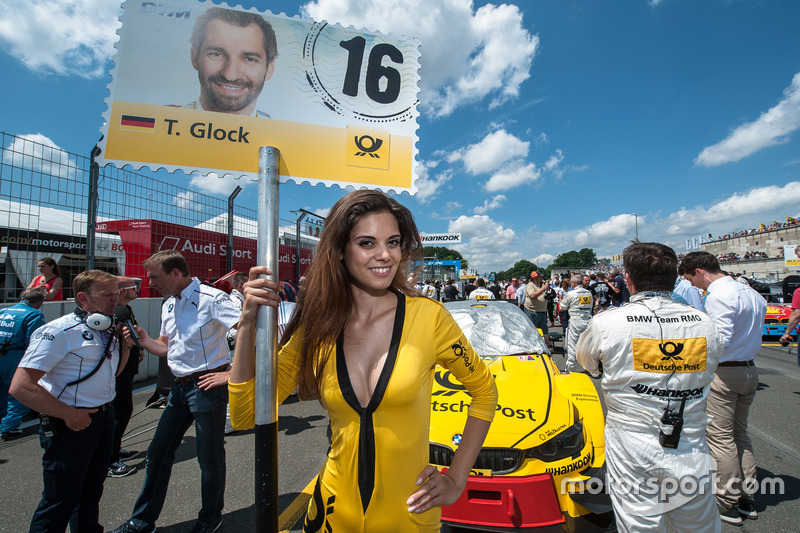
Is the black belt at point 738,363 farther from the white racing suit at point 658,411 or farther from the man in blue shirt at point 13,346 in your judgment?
the man in blue shirt at point 13,346

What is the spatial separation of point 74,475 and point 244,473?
65.1 inches

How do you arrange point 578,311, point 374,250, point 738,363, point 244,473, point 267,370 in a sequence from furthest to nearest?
1. point 578,311
2. point 244,473
3. point 738,363
4. point 374,250
5. point 267,370

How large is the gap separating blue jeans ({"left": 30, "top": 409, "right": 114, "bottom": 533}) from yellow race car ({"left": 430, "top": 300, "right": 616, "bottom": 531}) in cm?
223

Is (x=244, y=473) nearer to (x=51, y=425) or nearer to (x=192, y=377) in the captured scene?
(x=192, y=377)

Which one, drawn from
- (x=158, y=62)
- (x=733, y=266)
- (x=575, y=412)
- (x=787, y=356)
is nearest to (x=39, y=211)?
(x=158, y=62)

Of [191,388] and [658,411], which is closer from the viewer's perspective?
[658,411]

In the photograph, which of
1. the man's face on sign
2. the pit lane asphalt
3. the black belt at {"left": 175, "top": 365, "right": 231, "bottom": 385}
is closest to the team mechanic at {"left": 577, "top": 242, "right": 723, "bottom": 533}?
the pit lane asphalt

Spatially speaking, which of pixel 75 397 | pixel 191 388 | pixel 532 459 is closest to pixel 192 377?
pixel 191 388

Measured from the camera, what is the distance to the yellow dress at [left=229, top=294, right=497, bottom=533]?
125cm

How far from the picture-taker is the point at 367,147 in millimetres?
1635

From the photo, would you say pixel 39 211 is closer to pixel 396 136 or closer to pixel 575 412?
pixel 396 136

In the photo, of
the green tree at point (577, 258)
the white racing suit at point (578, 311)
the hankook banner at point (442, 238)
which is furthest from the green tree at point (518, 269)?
the white racing suit at point (578, 311)

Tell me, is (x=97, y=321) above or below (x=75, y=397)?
above

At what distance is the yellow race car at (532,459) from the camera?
232 centimetres
